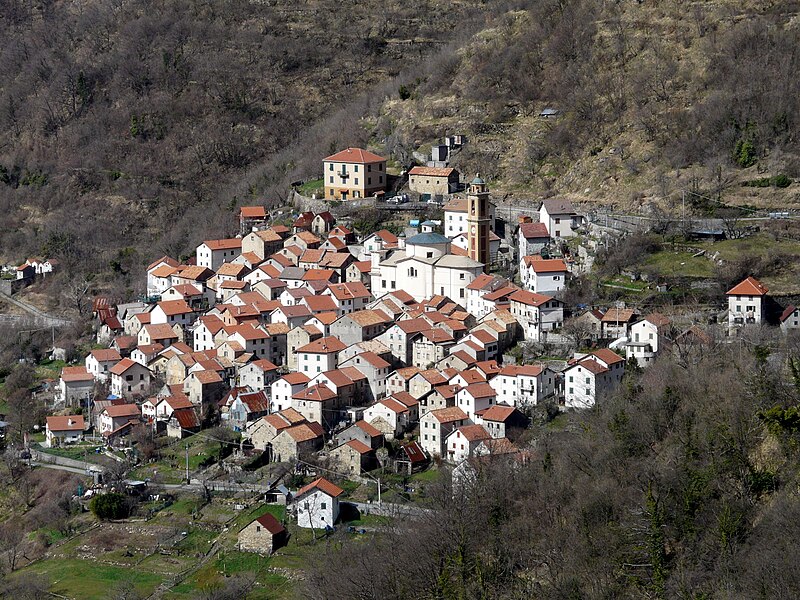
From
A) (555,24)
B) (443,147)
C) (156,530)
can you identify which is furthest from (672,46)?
(156,530)

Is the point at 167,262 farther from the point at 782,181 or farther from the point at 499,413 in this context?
the point at 782,181

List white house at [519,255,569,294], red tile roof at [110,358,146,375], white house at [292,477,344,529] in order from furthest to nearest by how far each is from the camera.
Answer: red tile roof at [110,358,146,375], white house at [519,255,569,294], white house at [292,477,344,529]

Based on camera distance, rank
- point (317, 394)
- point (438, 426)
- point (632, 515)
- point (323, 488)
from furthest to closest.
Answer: point (317, 394), point (438, 426), point (323, 488), point (632, 515)

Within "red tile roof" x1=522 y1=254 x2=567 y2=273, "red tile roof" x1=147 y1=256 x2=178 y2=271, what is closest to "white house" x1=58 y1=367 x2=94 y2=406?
"red tile roof" x1=147 y1=256 x2=178 y2=271

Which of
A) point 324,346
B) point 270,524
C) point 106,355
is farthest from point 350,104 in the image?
point 270,524

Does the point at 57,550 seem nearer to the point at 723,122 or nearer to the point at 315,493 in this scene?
the point at 315,493

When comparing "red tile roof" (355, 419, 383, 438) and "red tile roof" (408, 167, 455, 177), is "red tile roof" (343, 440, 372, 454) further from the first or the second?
"red tile roof" (408, 167, 455, 177)
